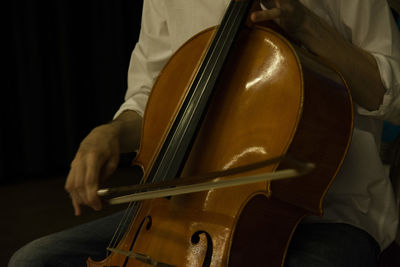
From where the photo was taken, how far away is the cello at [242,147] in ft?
1.94

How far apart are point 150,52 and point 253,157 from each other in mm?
528

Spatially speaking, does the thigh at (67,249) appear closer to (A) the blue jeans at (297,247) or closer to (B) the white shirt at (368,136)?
(A) the blue jeans at (297,247)

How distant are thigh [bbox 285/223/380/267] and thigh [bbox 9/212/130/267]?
0.36 meters

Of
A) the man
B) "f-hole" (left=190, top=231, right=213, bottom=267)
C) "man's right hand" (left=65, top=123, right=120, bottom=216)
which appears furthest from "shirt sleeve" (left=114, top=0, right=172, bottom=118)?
"f-hole" (left=190, top=231, right=213, bottom=267)

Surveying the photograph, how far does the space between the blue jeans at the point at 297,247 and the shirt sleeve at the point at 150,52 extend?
0.32 meters

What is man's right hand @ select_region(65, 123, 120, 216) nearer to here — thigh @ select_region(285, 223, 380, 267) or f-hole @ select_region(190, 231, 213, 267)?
f-hole @ select_region(190, 231, 213, 267)

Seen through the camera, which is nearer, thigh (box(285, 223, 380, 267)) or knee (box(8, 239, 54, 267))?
thigh (box(285, 223, 380, 267))

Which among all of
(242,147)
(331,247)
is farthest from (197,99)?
(331,247)

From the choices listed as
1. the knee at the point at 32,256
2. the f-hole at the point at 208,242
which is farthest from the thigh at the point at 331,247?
the knee at the point at 32,256

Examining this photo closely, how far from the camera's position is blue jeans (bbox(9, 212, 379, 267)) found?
0.68m

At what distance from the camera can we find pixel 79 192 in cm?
67

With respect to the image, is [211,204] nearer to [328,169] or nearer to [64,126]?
[328,169]

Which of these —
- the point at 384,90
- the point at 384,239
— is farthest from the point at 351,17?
the point at 384,239

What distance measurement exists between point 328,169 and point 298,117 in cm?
12
